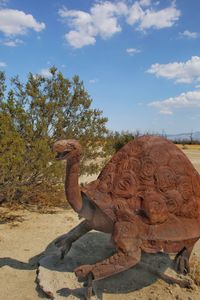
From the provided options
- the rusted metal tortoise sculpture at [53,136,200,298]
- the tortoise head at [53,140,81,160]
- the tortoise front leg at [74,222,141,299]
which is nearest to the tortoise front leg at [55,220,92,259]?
the rusted metal tortoise sculpture at [53,136,200,298]

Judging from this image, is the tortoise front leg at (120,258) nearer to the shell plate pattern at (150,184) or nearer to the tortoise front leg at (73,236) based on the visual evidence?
the shell plate pattern at (150,184)

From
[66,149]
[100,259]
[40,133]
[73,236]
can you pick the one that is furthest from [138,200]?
[40,133]

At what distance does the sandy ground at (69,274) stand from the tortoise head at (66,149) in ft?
5.17

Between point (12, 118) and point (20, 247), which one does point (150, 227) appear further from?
point (12, 118)

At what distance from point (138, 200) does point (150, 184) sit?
0.77 ft

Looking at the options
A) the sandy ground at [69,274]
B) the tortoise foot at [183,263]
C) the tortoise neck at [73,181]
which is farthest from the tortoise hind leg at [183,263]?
the tortoise neck at [73,181]

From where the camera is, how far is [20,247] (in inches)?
234

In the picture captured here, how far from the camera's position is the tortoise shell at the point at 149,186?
4027 mm

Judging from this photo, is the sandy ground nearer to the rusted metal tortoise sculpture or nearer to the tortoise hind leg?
the tortoise hind leg

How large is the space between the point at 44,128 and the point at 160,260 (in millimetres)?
4386

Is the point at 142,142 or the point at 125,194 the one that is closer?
the point at 125,194

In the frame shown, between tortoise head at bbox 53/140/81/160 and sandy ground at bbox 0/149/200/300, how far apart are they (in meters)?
1.57

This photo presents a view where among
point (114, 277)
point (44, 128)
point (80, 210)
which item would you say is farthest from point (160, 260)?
point (44, 128)

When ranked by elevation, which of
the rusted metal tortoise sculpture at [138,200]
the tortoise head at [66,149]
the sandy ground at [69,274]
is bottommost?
the sandy ground at [69,274]
